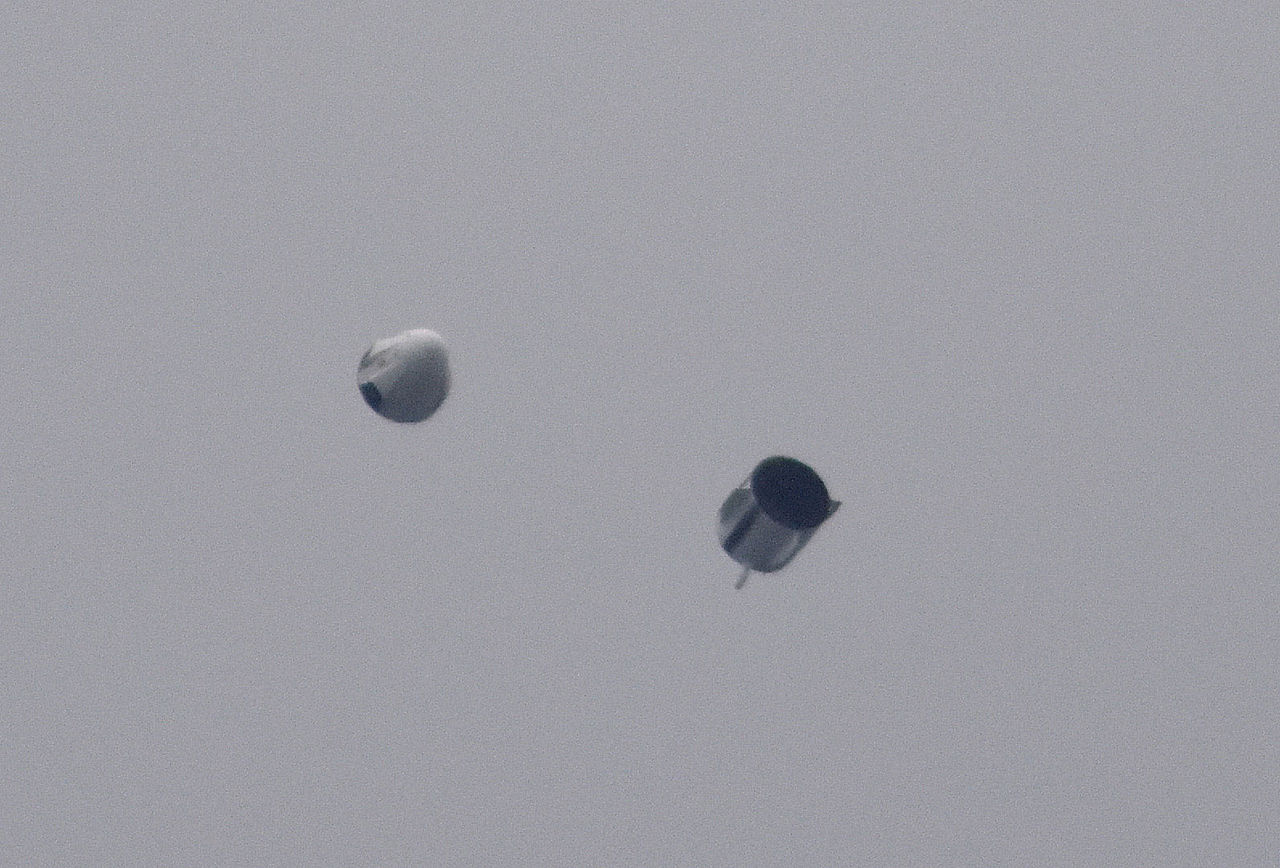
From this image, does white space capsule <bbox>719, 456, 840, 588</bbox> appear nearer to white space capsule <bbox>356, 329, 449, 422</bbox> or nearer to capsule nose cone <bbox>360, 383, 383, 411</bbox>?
white space capsule <bbox>356, 329, 449, 422</bbox>

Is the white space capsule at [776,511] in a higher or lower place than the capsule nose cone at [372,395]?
higher

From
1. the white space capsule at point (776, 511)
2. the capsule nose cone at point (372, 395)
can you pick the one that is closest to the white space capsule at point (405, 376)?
the capsule nose cone at point (372, 395)

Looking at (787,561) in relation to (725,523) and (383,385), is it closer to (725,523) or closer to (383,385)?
(725,523)

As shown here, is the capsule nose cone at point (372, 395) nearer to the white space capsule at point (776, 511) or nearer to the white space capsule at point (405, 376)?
the white space capsule at point (405, 376)

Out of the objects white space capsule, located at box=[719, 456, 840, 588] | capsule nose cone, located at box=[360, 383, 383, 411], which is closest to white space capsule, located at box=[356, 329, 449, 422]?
capsule nose cone, located at box=[360, 383, 383, 411]

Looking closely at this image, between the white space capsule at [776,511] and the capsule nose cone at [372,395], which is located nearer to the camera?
the white space capsule at [776,511]

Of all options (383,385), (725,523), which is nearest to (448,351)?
(383,385)
